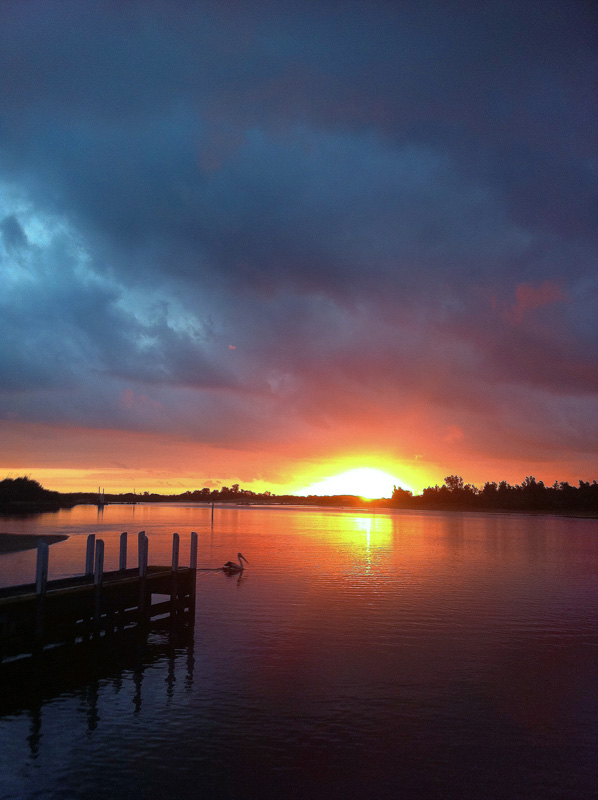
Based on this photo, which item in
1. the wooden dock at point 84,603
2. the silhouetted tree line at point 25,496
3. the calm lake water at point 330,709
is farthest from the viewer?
the silhouetted tree line at point 25,496

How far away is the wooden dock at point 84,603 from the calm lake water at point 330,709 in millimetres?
1303

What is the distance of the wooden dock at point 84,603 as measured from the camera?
16047mm

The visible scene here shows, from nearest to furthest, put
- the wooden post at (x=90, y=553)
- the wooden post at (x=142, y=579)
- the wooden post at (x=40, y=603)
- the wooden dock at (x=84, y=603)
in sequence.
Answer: the wooden dock at (x=84, y=603) < the wooden post at (x=40, y=603) < the wooden post at (x=142, y=579) < the wooden post at (x=90, y=553)

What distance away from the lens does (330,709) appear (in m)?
15.3

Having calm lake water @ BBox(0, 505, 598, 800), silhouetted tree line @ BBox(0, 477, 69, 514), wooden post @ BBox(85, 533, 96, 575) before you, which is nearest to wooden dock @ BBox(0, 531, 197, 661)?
wooden post @ BBox(85, 533, 96, 575)

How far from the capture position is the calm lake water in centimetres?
1155

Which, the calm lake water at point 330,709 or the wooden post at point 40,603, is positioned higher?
the wooden post at point 40,603

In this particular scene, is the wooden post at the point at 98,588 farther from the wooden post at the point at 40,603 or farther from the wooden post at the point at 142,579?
the wooden post at the point at 40,603

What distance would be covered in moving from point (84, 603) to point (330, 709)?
8576mm

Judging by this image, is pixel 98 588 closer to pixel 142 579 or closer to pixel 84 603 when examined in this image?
pixel 84 603

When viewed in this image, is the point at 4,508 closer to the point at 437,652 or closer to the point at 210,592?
the point at 210,592

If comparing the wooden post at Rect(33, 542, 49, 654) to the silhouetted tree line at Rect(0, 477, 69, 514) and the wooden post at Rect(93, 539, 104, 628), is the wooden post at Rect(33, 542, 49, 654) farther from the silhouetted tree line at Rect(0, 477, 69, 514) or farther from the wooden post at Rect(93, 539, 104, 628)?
the silhouetted tree line at Rect(0, 477, 69, 514)

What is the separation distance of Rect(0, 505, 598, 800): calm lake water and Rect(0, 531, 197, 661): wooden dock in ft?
4.27

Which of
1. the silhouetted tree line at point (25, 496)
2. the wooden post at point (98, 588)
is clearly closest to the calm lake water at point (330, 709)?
the wooden post at point (98, 588)
